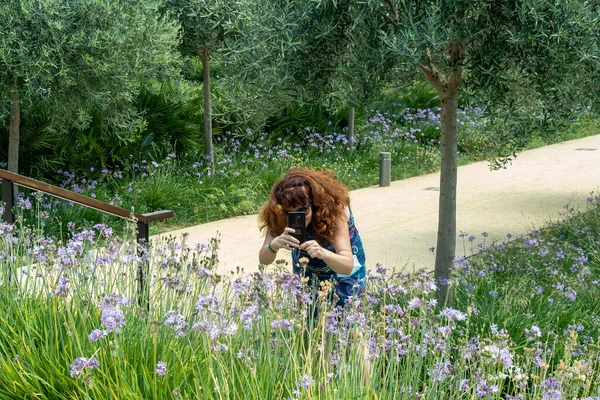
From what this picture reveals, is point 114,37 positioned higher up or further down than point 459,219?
higher up

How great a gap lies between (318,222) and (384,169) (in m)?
8.44

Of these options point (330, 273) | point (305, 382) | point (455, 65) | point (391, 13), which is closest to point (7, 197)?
point (330, 273)

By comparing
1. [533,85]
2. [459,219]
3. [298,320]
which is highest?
[533,85]

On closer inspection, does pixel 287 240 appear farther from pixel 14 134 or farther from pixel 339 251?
pixel 14 134

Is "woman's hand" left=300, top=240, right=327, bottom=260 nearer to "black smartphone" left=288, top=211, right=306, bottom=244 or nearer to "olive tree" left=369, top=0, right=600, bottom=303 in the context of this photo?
"black smartphone" left=288, top=211, right=306, bottom=244

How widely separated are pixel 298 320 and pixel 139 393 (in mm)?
661

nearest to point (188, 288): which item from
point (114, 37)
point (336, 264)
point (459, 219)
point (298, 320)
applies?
point (336, 264)

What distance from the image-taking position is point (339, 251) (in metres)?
4.34

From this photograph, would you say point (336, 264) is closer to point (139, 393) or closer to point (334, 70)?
point (139, 393)

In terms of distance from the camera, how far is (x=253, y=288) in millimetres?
3254

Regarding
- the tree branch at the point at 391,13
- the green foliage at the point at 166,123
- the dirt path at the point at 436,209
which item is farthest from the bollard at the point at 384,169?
the tree branch at the point at 391,13

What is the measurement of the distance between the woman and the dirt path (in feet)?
8.27

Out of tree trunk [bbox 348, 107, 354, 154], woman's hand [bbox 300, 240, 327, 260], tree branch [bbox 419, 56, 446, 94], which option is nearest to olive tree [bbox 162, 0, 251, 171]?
tree trunk [bbox 348, 107, 354, 154]

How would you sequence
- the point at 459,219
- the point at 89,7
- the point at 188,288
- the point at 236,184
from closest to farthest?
the point at 188,288, the point at 89,7, the point at 459,219, the point at 236,184
